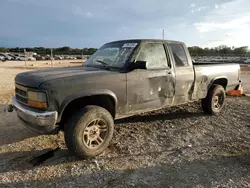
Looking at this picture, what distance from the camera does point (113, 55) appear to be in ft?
14.2

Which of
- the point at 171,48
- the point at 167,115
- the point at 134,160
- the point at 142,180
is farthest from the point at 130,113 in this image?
the point at 167,115

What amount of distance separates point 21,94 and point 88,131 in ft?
4.05

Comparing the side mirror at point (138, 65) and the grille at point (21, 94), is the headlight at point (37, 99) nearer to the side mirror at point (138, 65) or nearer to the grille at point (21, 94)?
the grille at point (21, 94)

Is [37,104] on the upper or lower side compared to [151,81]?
lower

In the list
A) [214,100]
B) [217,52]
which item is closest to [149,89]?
[214,100]

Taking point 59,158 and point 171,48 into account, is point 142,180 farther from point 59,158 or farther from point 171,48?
point 171,48

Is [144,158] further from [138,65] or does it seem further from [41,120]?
[41,120]

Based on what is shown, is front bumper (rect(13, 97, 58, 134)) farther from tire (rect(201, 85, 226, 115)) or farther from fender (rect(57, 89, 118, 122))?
tire (rect(201, 85, 226, 115))

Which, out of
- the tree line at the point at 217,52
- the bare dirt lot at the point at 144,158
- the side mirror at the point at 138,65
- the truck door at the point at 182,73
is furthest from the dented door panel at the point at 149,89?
the tree line at the point at 217,52

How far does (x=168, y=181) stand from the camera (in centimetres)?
291

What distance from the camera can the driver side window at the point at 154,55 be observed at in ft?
13.8

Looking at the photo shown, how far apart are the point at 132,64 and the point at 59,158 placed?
77.9 inches

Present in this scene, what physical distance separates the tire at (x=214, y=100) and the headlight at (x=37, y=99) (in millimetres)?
4204

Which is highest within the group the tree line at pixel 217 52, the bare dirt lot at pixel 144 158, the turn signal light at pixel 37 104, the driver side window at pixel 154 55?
the tree line at pixel 217 52
